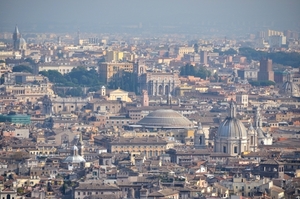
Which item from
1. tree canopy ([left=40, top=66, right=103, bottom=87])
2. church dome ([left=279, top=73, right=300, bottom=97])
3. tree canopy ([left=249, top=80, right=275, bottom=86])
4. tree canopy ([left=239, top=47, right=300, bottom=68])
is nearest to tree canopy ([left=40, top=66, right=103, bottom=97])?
tree canopy ([left=40, top=66, right=103, bottom=87])

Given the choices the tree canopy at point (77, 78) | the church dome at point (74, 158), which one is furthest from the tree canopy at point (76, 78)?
the church dome at point (74, 158)

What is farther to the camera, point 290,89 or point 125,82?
point 125,82

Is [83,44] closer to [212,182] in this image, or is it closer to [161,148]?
[161,148]

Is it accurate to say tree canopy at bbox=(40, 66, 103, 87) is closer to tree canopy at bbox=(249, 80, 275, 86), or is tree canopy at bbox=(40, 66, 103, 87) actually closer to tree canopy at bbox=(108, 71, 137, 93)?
tree canopy at bbox=(108, 71, 137, 93)

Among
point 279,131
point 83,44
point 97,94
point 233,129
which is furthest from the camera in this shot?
point 83,44

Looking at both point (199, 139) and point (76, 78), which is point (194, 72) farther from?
point (199, 139)

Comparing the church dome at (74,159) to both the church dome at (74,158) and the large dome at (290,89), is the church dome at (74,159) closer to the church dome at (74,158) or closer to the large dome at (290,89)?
the church dome at (74,158)

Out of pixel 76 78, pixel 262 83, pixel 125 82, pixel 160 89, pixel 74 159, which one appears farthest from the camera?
pixel 76 78

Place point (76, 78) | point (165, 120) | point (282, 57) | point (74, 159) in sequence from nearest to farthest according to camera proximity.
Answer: point (74, 159), point (165, 120), point (76, 78), point (282, 57)

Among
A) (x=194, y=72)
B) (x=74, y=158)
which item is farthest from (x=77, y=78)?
(x=74, y=158)

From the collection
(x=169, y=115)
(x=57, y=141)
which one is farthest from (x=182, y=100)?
(x=57, y=141)
